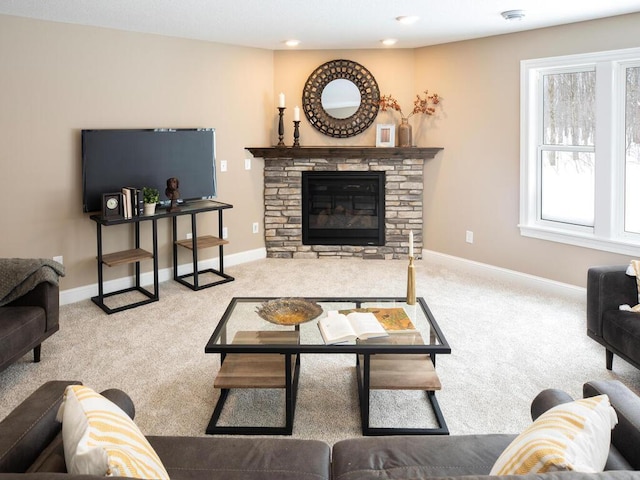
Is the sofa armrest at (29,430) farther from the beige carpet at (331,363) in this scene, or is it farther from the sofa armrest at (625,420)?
the sofa armrest at (625,420)

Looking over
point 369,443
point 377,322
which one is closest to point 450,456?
point 369,443

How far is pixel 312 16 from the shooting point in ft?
15.2

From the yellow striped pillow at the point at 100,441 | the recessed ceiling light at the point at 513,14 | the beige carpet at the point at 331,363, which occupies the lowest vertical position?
the beige carpet at the point at 331,363

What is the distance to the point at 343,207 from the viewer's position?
6629 mm

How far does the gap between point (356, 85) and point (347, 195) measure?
4.03ft

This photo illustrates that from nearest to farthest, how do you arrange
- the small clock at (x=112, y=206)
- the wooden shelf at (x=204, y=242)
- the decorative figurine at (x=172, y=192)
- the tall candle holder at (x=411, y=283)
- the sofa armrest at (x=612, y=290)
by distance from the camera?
the tall candle holder at (x=411, y=283)
the sofa armrest at (x=612, y=290)
the small clock at (x=112, y=206)
the decorative figurine at (x=172, y=192)
the wooden shelf at (x=204, y=242)

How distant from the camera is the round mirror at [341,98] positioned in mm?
6430

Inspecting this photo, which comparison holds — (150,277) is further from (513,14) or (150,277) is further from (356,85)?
(513,14)

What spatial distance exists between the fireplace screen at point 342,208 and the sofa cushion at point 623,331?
3303 mm

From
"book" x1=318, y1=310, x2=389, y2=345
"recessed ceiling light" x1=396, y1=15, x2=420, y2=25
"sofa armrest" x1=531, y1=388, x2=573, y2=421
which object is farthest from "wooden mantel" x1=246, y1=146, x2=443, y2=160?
"sofa armrest" x1=531, y1=388, x2=573, y2=421

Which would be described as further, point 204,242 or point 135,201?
point 204,242

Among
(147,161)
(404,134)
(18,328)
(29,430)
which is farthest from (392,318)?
(404,134)

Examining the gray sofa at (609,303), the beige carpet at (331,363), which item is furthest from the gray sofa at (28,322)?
the gray sofa at (609,303)

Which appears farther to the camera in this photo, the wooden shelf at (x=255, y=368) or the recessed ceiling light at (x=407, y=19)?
the recessed ceiling light at (x=407, y=19)
